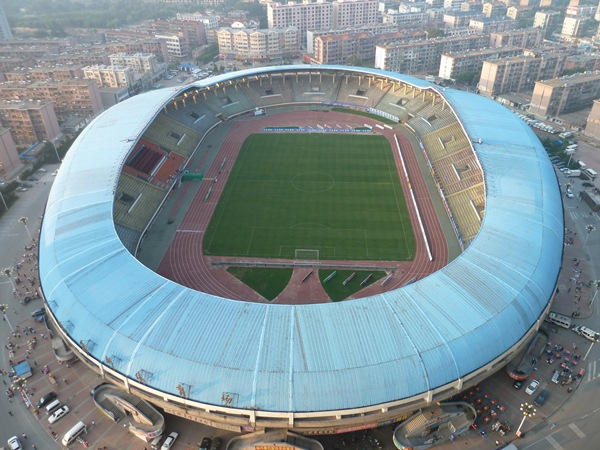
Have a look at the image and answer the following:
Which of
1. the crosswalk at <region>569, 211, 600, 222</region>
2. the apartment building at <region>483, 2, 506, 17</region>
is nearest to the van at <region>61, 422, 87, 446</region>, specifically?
the crosswalk at <region>569, 211, 600, 222</region>

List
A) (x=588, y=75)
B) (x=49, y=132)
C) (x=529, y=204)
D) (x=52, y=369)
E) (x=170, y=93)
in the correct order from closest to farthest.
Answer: (x=52, y=369) < (x=529, y=204) < (x=170, y=93) < (x=49, y=132) < (x=588, y=75)

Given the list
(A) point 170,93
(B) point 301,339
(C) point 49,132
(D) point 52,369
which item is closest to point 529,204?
(B) point 301,339

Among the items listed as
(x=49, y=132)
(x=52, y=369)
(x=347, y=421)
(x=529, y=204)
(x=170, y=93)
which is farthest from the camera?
(x=49, y=132)

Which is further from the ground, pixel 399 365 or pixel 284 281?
pixel 399 365

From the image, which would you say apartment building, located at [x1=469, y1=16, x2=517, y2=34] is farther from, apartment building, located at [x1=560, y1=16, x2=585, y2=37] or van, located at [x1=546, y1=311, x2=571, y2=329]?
van, located at [x1=546, y1=311, x2=571, y2=329]

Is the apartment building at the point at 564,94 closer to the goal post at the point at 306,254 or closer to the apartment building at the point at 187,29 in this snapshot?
the goal post at the point at 306,254

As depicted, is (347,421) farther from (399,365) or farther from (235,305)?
(235,305)

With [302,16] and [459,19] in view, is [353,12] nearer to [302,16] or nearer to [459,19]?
[302,16]
